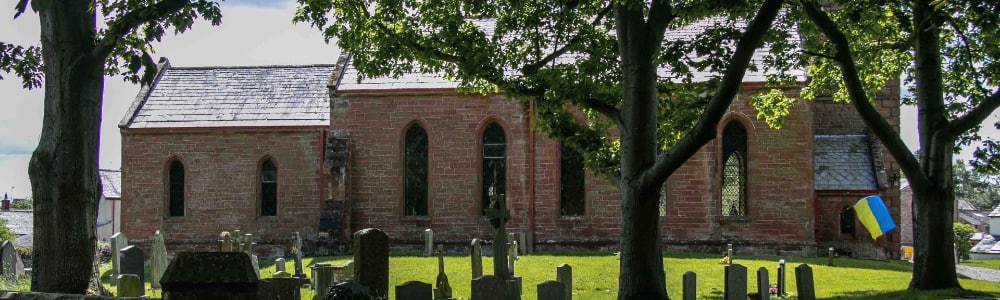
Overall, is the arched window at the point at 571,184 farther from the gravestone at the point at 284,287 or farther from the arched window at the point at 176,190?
the gravestone at the point at 284,287

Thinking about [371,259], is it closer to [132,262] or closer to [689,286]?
[689,286]

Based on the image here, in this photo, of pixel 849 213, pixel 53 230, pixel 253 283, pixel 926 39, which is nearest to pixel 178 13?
pixel 53 230

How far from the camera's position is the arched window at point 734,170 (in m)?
30.6

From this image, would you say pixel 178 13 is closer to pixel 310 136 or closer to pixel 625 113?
pixel 625 113

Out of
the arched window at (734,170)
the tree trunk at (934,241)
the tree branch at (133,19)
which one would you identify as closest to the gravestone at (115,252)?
the tree branch at (133,19)

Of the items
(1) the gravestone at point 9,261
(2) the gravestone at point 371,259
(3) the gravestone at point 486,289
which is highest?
(2) the gravestone at point 371,259

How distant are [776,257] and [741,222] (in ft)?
5.27

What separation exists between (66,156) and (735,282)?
949cm

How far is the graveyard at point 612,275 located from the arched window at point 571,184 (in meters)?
2.01

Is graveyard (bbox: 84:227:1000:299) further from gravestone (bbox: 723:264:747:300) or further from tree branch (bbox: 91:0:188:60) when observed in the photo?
tree branch (bbox: 91:0:188:60)

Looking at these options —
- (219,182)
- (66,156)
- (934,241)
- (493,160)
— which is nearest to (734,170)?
(493,160)

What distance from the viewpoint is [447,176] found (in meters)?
31.3

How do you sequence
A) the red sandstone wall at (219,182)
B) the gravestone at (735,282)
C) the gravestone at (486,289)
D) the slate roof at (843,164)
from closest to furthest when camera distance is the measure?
the gravestone at (486,289), the gravestone at (735,282), the slate roof at (843,164), the red sandstone wall at (219,182)

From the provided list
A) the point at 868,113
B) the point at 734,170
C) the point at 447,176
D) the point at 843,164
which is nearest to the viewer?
the point at 868,113
